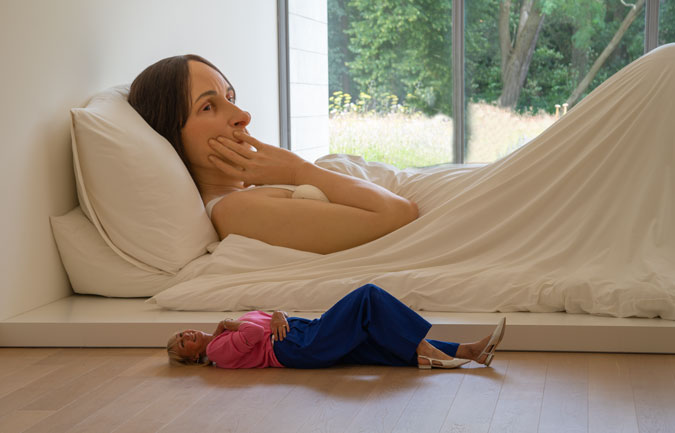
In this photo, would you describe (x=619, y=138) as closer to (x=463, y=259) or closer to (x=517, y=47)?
(x=463, y=259)

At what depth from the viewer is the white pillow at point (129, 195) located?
2.78 metres

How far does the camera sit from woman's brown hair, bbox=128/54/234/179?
3.04m

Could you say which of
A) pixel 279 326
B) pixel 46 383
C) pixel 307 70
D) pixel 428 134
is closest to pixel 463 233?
pixel 279 326

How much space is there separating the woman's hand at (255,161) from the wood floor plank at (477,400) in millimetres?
1226

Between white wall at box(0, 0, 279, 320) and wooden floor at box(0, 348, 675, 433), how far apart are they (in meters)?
A: 0.51

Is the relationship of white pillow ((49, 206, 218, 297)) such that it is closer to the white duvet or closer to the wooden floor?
the white duvet

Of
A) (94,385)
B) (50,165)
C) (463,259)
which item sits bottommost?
(94,385)

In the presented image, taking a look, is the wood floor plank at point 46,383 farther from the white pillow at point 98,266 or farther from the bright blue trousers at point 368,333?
the bright blue trousers at point 368,333

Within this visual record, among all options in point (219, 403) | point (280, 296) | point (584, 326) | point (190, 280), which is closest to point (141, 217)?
point (190, 280)

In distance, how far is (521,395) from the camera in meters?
1.92

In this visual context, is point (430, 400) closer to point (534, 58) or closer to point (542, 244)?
point (542, 244)

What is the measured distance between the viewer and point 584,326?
2.23m

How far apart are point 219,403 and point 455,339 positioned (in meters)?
0.76

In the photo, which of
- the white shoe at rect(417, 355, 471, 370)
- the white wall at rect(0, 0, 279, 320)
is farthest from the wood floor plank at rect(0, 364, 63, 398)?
the white shoe at rect(417, 355, 471, 370)
